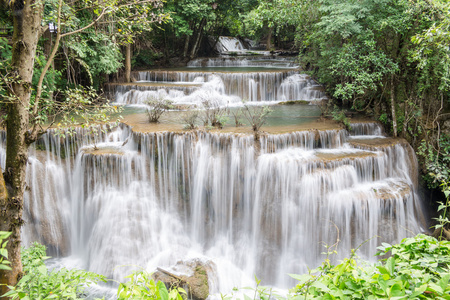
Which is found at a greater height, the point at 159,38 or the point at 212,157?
the point at 159,38

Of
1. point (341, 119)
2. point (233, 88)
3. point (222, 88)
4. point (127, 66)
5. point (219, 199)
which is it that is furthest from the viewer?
point (127, 66)

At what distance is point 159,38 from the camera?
21.7 meters

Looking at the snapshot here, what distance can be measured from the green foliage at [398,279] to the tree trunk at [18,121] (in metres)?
3.76

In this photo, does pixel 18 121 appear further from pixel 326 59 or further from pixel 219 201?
pixel 326 59

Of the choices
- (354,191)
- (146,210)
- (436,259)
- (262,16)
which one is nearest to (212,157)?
(146,210)

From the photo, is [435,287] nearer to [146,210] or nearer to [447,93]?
[146,210]

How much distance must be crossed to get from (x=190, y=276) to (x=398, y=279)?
5312 millimetres

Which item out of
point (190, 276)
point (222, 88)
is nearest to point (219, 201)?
point (190, 276)

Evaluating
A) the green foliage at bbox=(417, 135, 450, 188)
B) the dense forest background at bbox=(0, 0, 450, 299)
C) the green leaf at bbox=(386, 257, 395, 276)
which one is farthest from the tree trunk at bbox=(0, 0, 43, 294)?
the green foliage at bbox=(417, 135, 450, 188)

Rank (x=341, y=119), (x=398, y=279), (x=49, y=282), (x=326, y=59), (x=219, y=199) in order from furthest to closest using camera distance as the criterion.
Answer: (x=326, y=59), (x=341, y=119), (x=219, y=199), (x=49, y=282), (x=398, y=279)

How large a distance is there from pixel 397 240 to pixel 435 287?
22.3 feet

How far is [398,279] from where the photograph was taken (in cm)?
202

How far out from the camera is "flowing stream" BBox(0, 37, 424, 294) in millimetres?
7840

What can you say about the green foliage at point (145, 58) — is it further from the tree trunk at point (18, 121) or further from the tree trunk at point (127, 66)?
the tree trunk at point (18, 121)
